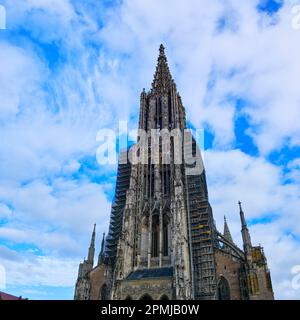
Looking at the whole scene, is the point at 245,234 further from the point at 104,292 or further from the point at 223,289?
the point at 104,292

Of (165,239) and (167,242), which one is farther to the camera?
(165,239)

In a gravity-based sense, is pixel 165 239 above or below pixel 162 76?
below

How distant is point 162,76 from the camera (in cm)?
4981

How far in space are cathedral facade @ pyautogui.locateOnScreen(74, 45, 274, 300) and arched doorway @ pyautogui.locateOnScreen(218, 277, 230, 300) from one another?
79 millimetres

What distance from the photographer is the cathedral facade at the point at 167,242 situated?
25281mm

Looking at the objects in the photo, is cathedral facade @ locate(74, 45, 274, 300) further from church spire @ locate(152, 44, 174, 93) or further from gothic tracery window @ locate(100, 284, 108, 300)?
church spire @ locate(152, 44, 174, 93)

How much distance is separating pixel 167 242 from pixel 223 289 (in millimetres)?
7320

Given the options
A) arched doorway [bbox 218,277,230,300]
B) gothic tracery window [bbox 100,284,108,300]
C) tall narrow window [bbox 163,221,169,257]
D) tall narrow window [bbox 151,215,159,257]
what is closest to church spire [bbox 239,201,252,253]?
arched doorway [bbox 218,277,230,300]

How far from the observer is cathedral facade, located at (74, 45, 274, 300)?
25.3 m

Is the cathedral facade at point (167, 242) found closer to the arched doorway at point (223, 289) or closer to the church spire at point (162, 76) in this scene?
the arched doorway at point (223, 289)

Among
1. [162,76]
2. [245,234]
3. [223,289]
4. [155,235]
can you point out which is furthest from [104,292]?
[162,76]

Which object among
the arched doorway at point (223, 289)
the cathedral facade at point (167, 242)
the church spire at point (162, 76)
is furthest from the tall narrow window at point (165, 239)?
the church spire at point (162, 76)
